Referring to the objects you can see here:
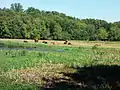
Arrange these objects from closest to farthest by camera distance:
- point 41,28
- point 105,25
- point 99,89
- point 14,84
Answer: point 99,89
point 14,84
point 41,28
point 105,25

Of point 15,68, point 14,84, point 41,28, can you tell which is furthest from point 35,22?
point 14,84

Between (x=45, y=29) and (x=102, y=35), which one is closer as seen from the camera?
(x=45, y=29)

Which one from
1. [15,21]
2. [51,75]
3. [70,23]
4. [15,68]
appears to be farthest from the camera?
[70,23]

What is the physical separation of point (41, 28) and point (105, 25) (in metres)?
Answer: 50.8

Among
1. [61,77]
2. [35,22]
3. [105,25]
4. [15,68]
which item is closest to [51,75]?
[61,77]

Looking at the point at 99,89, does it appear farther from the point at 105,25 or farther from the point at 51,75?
the point at 105,25

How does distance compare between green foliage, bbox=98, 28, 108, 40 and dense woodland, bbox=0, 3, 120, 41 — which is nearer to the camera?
dense woodland, bbox=0, 3, 120, 41

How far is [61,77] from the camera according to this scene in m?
25.8

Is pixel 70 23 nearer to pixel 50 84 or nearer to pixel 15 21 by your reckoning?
pixel 15 21

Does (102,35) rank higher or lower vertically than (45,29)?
lower

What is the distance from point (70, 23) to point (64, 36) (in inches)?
629

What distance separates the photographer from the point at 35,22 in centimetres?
13062

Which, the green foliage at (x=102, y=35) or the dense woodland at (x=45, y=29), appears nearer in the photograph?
the dense woodland at (x=45, y=29)

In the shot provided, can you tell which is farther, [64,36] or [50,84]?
[64,36]
